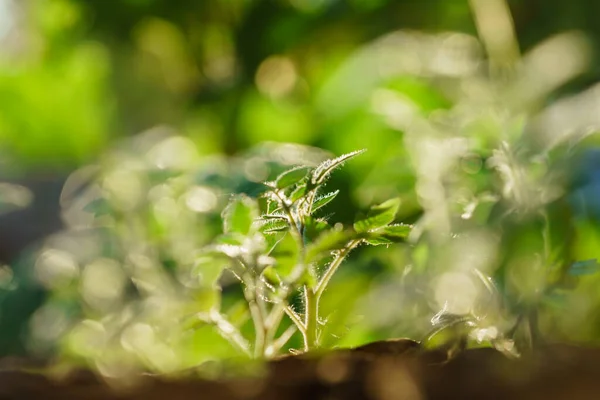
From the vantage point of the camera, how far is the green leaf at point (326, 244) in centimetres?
36

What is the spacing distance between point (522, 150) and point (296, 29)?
1.16 meters

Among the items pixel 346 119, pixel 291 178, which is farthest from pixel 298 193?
pixel 346 119

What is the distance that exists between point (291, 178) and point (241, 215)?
4 cm

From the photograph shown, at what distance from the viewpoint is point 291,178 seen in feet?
1.25

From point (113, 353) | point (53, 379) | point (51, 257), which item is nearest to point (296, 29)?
point (51, 257)

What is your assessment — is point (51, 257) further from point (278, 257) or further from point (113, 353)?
point (278, 257)

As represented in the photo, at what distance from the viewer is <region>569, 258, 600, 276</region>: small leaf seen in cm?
36

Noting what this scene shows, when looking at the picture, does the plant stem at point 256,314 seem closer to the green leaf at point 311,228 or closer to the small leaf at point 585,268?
the green leaf at point 311,228

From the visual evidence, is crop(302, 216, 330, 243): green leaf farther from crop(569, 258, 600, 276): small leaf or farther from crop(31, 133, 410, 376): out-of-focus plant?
crop(569, 258, 600, 276): small leaf

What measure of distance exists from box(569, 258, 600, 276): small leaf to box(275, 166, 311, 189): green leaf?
154 millimetres

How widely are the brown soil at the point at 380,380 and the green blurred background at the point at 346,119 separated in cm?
9

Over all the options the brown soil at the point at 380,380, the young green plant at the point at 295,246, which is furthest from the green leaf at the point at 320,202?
the brown soil at the point at 380,380

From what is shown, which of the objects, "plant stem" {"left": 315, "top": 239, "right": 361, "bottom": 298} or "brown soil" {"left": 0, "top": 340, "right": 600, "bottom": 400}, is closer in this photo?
"brown soil" {"left": 0, "top": 340, "right": 600, "bottom": 400}

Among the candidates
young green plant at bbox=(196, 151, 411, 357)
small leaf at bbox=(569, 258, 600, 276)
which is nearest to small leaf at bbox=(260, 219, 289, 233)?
young green plant at bbox=(196, 151, 411, 357)
